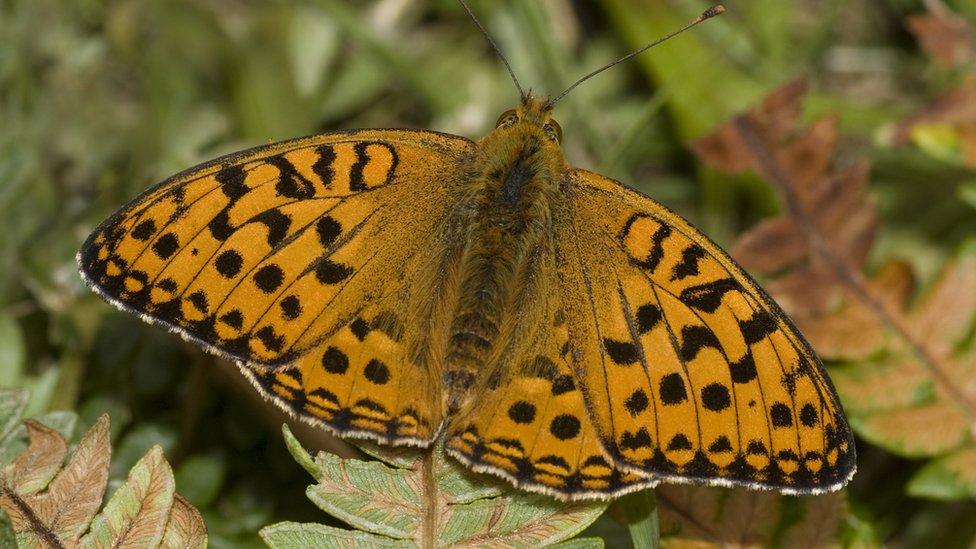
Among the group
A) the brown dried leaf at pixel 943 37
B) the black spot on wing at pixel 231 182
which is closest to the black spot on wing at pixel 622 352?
the black spot on wing at pixel 231 182

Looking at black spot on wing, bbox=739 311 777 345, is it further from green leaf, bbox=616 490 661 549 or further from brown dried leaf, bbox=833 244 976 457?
brown dried leaf, bbox=833 244 976 457

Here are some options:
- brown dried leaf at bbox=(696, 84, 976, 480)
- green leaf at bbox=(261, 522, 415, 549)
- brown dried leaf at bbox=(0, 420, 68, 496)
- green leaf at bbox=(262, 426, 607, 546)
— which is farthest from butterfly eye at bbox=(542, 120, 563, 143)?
brown dried leaf at bbox=(0, 420, 68, 496)

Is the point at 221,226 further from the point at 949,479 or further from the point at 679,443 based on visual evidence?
the point at 949,479

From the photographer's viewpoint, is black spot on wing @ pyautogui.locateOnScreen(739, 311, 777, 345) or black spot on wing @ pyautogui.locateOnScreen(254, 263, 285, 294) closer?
black spot on wing @ pyautogui.locateOnScreen(739, 311, 777, 345)

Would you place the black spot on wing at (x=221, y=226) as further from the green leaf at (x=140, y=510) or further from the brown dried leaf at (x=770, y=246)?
the brown dried leaf at (x=770, y=246)

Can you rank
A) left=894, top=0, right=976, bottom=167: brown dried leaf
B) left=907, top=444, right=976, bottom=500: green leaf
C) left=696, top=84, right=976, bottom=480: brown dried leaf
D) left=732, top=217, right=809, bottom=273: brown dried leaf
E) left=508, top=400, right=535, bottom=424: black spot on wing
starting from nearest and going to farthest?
left=508, top=400, right=535, bottom=424: black spot on wing
left=907, top=444, right=976, bottom=500: green leaf
left=696, top=84, right=976, bottom=480: brown dried leaf
left=732, top=217, right=809, bottom=273: brown dried leaf
left=894, top=0, right=976, bottom=167: brown dried leaf

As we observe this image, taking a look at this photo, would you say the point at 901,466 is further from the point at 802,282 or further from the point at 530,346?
the point at 530,346

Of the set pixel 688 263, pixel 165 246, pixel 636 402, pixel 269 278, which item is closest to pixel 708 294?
pixel 688 263
